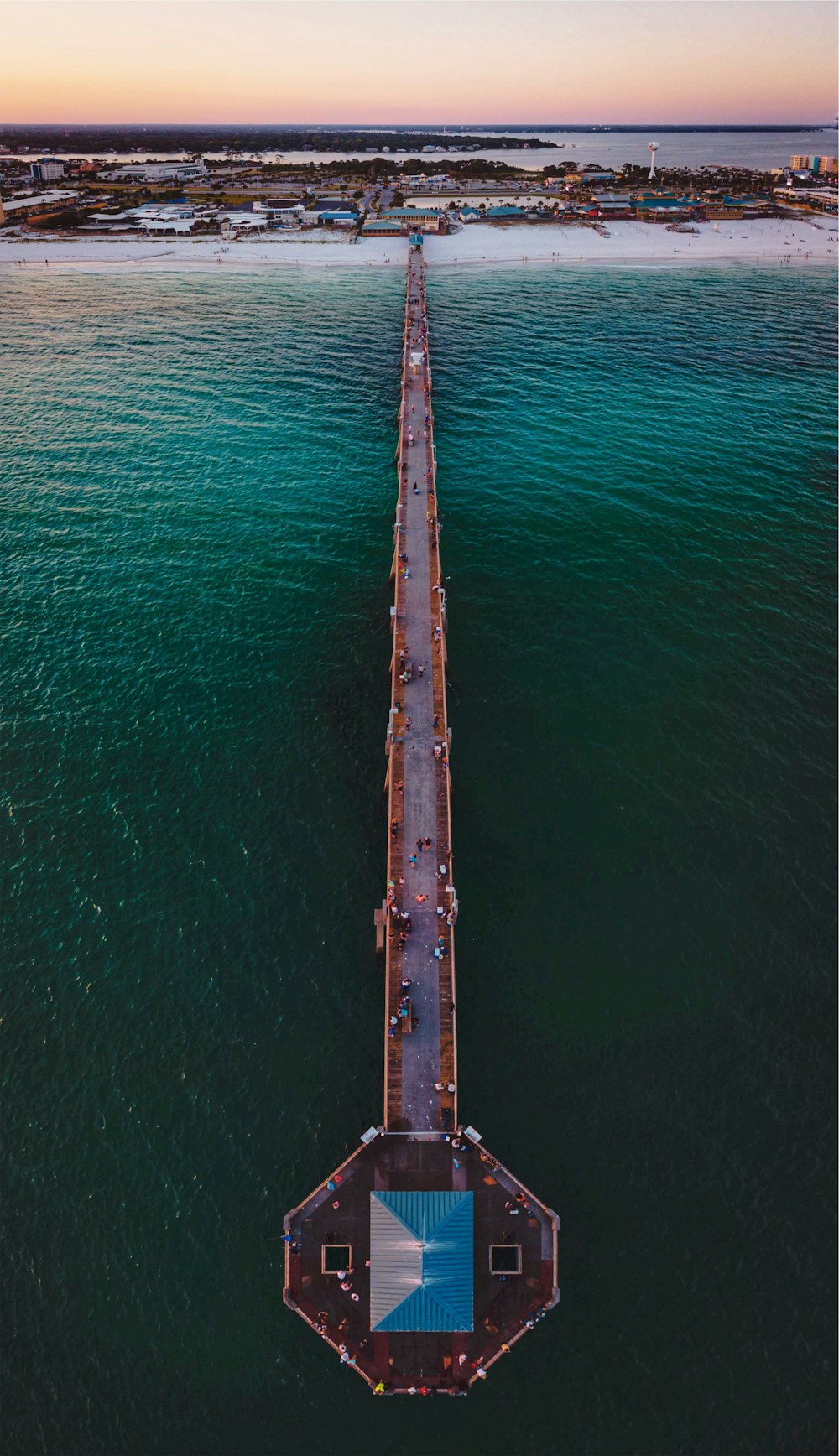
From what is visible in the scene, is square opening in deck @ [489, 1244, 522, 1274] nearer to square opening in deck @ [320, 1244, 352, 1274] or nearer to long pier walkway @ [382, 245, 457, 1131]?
long pier walkway @ [382, 245, 457, 1131]

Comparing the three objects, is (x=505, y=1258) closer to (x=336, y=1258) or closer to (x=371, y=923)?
(x=336, y=1258)

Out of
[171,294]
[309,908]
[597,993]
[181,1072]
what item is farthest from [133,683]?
[171,294]

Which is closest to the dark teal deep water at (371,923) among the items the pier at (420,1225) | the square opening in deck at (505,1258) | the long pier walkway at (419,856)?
the pier at (420,1225)

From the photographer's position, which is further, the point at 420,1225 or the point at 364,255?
the point at 364,255

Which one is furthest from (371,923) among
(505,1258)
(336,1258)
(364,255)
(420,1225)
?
(364,255)

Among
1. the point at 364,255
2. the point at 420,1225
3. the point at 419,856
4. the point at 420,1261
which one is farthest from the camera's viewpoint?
the point at 364,255

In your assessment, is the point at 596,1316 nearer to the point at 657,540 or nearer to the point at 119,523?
the point at 657,540

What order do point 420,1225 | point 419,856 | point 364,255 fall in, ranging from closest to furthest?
point 420,1225
point 419,856
point 364,255
